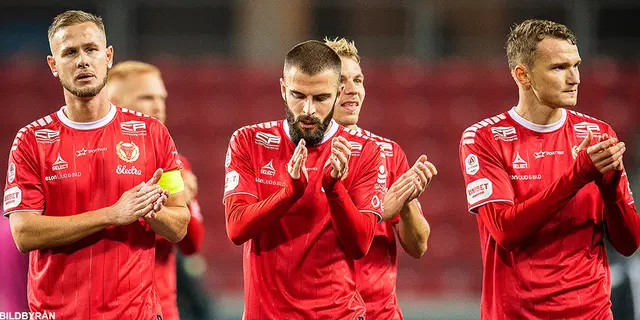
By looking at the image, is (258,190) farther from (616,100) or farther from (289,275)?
(616,100)

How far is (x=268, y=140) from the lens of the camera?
15.5 ft

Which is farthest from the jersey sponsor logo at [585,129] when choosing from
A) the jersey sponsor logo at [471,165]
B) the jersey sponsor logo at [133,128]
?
the jersey sponsor logo at [133,128]

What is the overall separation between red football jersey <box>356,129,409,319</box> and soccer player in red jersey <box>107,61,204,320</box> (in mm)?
1183

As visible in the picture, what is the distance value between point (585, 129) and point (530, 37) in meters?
0.54

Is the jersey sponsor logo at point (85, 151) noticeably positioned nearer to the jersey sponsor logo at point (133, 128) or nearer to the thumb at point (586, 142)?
the jersey sponsor logo at point (133, 128)

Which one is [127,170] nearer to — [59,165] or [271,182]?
[59,165]

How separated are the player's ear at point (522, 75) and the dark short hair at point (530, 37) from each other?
0.08ft

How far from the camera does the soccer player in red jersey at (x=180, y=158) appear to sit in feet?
18.9

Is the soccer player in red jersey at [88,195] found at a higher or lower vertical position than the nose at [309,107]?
lower

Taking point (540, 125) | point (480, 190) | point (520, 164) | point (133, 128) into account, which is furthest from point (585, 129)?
point (133, 128)

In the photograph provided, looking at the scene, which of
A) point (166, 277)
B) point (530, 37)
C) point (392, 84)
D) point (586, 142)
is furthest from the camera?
point (392, 84)

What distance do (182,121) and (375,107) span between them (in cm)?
236

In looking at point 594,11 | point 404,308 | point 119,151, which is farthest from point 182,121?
point 119,151

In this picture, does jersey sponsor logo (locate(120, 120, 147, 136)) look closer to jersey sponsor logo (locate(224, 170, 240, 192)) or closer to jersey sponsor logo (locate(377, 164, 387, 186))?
jersey sponsor logo (locate(224, 170, 240, 192))
